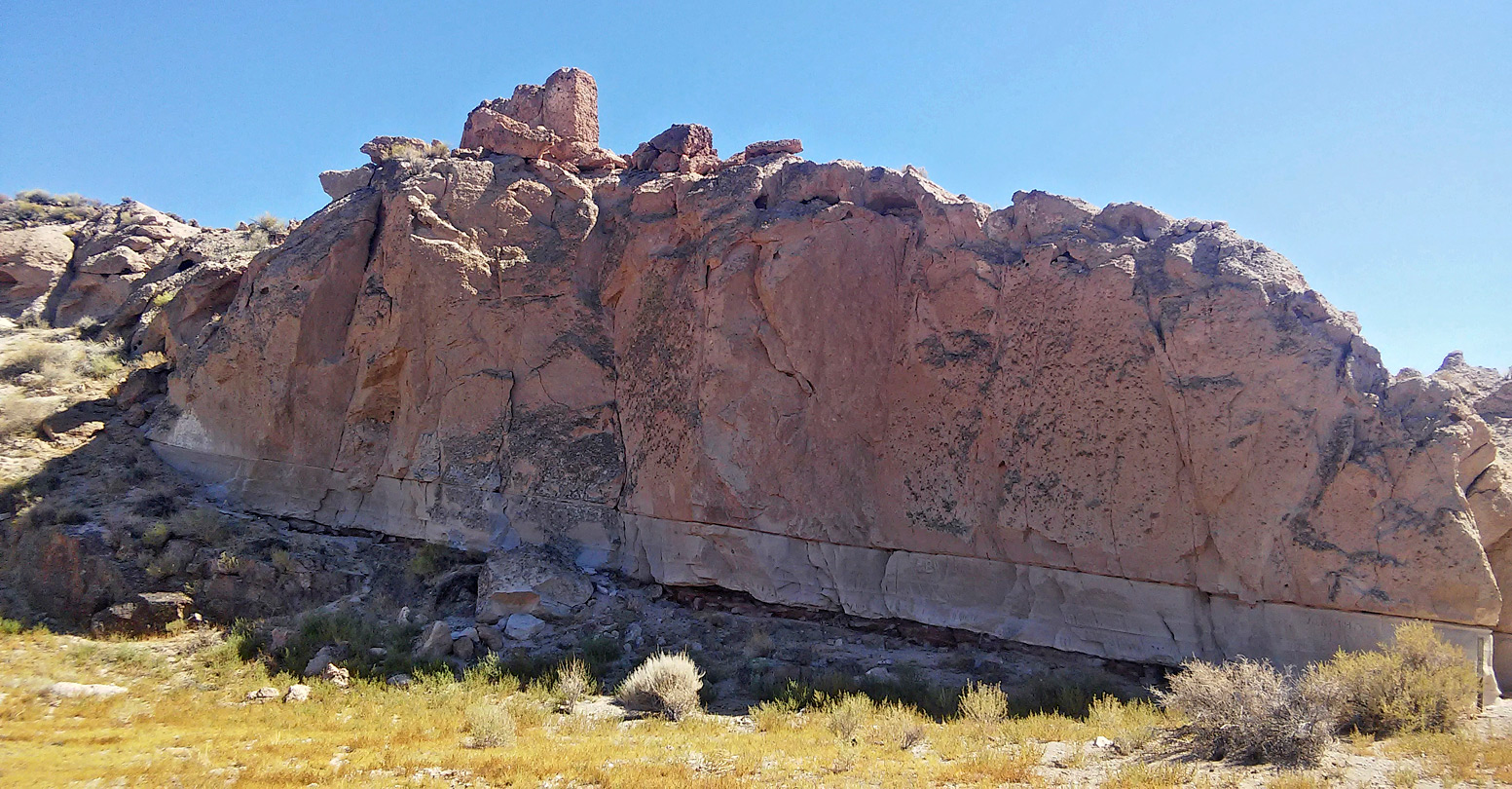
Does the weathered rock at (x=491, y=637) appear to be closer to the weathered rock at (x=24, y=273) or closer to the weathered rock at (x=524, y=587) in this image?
the weathered rock at (x=524, y=587)

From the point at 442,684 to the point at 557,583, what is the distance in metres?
2.03

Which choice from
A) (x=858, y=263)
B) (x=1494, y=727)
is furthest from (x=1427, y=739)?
(x=858, y=263)

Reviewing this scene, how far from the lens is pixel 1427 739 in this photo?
687cm

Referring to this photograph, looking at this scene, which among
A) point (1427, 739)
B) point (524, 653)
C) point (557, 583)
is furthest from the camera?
point (557, 583)

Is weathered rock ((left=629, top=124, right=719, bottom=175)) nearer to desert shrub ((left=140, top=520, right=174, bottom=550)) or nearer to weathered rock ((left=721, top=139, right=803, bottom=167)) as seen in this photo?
weathered rock ((left=721, top=139, right=803, bottom=167))

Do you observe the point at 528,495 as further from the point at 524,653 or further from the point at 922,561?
the point at 922,561

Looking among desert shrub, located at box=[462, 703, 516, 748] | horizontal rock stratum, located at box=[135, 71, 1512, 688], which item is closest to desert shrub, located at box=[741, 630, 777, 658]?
horizontal rock stratum, located at box=[135, 71, 1512, 688]

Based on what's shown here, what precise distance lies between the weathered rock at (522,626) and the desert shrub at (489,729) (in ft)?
7.61

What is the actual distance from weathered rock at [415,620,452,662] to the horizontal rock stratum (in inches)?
73.7

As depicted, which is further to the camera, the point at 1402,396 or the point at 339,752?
the point at 1402,396

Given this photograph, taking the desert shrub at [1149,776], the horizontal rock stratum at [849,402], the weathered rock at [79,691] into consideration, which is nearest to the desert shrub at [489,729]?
the horizontal rock stratum at [849,402]

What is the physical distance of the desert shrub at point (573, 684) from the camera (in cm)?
923

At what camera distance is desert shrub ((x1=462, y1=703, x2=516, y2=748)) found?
308 inches

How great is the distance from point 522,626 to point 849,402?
500cm
